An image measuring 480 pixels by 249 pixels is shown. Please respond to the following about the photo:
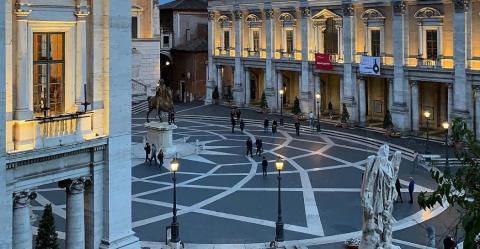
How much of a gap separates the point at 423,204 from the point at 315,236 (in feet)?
50.2

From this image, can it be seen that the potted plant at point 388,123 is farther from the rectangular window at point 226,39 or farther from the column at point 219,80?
the column at point 219,80

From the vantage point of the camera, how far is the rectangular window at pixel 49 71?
14.3 m

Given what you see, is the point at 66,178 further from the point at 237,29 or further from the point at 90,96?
the point at 237,29

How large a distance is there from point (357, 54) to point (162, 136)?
20498mm

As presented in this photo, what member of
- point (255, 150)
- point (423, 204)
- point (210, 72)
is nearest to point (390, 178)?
point (423, 204)

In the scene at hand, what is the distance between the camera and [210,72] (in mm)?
69375

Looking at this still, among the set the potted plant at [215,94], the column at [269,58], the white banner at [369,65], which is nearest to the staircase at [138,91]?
the potted plant at [215,94]

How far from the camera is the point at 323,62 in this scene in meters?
53.8

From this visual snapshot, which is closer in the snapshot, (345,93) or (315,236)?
Answer: (315,236)

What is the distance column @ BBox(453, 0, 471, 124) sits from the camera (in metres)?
42.0

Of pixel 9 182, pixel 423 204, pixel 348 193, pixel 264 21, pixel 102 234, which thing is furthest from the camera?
pixel 264 21

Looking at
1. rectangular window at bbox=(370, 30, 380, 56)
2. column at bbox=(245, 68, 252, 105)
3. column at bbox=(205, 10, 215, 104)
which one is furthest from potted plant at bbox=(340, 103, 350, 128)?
Result: column at bbox=(205, 10, 215, 104)

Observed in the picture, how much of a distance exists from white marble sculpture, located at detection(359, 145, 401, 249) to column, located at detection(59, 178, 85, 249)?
24.2 ft

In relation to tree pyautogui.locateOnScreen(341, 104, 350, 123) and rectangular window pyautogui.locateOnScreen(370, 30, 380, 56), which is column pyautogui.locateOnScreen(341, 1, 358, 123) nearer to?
tree pyautogui.locateOnScreen(341, 104, 350, 123)
